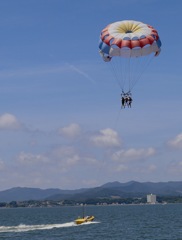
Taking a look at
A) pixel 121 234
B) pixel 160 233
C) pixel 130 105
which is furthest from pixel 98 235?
pixel 130 105

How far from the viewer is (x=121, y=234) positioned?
76.4 m

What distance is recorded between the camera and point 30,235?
7512 centimetres

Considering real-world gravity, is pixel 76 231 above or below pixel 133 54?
below

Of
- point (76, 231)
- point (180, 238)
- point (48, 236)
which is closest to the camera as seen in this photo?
point (180, 238)

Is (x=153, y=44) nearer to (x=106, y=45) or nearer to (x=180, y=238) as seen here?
(x=106, y=45)

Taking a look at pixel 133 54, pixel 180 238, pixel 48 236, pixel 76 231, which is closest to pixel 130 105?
Answer: pixel 133 54

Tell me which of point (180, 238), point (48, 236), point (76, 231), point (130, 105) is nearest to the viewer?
point (130, 105)

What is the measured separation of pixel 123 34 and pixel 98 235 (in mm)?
34888

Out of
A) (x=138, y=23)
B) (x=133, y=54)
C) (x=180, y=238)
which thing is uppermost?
(x=138, y=23)

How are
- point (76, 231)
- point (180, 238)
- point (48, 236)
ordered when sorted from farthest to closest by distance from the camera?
point (76, 231), point (48, 236), point (180, 238)

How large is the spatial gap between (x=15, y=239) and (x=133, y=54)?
110 ft

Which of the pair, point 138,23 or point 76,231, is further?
point 76,231

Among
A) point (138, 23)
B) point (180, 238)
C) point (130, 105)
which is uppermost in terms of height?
point (138, 23)

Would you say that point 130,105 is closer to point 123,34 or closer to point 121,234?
point 123,34
